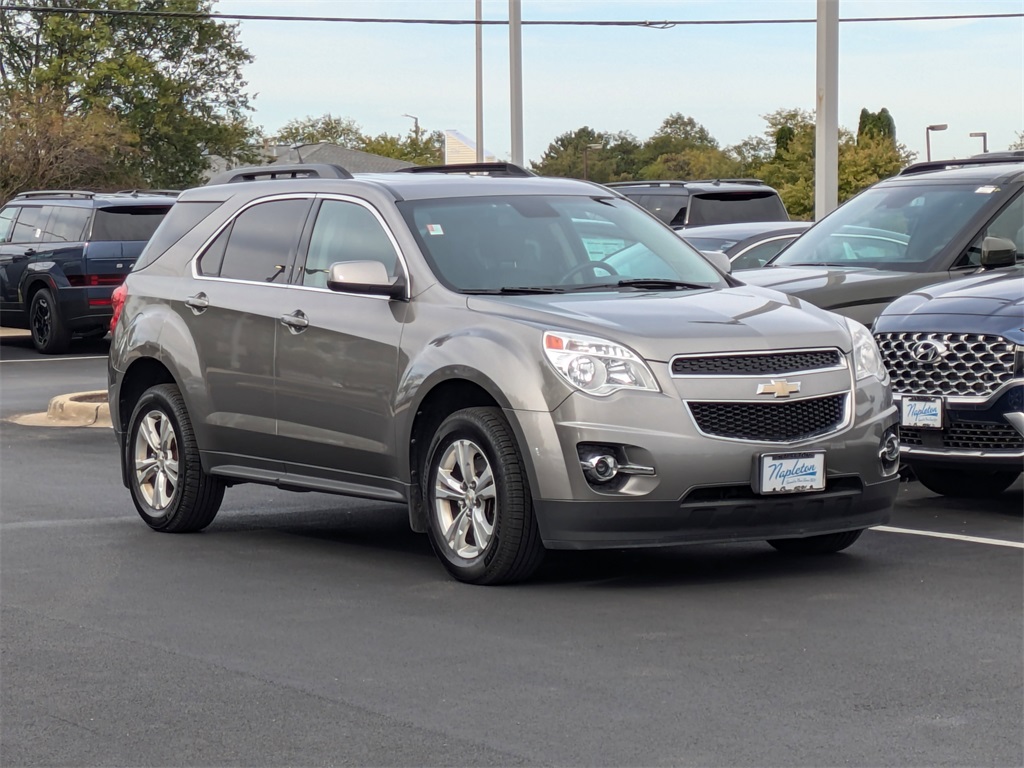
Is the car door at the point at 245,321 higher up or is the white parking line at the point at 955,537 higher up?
the car door at the point at 245,321

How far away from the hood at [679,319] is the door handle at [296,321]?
3.48 ft

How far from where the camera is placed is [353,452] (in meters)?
8.05

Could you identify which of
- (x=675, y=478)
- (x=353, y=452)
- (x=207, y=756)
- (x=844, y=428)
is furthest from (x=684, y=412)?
(x=207, y=756)

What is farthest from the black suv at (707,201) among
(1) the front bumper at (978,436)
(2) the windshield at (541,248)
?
(2) the windshield at (541,248)

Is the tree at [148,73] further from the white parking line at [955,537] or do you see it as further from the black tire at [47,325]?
the white parking line at [955,537]

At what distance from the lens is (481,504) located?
7.35m

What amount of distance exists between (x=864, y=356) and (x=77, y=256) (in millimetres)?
16093

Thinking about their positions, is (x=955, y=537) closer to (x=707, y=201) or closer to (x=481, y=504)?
(x=481, y=504)

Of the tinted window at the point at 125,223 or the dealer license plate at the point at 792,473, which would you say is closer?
the dealer license plate at the point at 792,473

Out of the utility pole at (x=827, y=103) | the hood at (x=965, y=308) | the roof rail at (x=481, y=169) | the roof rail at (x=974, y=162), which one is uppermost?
the utility pole at (x=827, y=103)

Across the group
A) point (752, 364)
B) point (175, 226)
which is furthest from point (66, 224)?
point (752, 364)

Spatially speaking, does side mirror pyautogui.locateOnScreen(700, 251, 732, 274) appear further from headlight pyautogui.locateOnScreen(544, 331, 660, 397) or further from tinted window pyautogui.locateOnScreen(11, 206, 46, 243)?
tinted window pyautogui.locateOnScreen(11, 206, 46, 243)

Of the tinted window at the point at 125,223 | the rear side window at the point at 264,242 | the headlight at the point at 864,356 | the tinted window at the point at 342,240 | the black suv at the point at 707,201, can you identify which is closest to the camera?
the headlight at the point at 864,356

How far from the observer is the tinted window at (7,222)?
23703 millimetres
